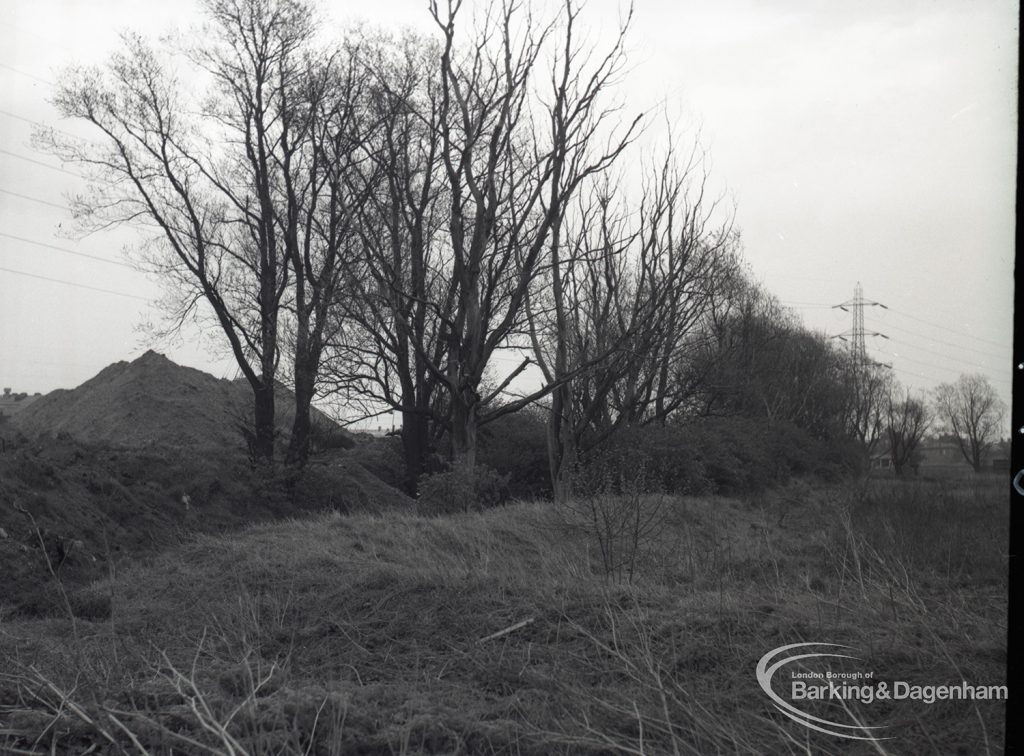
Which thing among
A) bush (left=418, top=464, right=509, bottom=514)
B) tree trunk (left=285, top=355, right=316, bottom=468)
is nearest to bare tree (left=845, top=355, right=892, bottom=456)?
bush (left=418, top=464, right=509, bottom=514)

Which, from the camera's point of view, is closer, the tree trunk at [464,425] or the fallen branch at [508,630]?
the fallen branch at [508,630]

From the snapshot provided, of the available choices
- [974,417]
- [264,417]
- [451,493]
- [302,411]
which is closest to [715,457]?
[451,493]

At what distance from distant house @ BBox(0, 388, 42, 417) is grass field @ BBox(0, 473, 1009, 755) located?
24157mm

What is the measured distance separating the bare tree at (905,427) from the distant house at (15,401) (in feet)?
86.3

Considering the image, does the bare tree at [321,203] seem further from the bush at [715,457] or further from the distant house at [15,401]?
the distant house at [15,401]

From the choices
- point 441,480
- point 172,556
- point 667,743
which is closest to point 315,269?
point 441,480

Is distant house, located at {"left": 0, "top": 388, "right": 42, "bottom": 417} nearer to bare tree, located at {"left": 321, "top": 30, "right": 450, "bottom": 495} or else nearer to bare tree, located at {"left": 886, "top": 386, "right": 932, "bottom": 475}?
bare tree, located at {"left": 321, "top": 30, "right": 450, "bottom": 495}

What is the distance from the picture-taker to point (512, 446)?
21.1 m

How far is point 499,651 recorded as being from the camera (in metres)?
5.41

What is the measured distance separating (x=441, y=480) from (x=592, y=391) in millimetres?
6494

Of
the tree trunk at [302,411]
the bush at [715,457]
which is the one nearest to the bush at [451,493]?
the bush at [715,457]

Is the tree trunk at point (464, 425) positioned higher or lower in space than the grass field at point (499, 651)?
higher

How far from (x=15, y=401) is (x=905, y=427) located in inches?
1121

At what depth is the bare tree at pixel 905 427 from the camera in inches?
696
